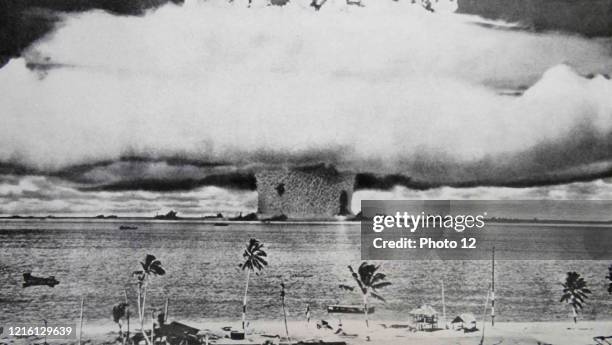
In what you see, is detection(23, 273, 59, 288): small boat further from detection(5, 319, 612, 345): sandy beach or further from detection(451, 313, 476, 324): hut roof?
detection(451, 313, 476, 324): hut roof

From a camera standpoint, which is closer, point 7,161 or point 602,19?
point 7,161

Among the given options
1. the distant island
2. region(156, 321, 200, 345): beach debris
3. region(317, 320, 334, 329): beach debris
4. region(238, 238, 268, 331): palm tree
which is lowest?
region(156, 321, 200, 345): beach debris

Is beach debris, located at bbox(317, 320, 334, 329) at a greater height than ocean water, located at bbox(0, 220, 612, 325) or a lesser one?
lesser

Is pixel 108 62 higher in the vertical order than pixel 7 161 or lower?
higher

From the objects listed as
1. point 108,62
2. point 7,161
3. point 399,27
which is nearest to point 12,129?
point 7,161

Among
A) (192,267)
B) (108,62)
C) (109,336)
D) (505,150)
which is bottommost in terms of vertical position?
(109,336)

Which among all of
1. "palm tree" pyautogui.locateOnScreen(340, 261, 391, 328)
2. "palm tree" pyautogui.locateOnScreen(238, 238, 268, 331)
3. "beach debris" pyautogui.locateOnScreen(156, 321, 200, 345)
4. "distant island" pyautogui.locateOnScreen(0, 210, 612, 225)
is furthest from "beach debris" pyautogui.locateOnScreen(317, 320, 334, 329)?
"beach debris" pyautogui.locateOnScreen(156, 321, 200, 345)

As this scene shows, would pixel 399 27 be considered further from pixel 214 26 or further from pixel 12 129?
pixel 12 129

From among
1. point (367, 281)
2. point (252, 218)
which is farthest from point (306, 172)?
point (367, 281)
